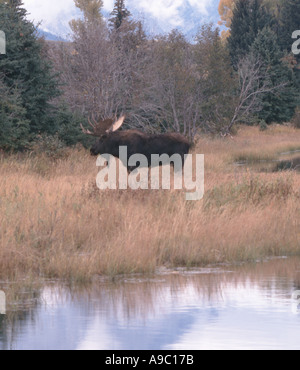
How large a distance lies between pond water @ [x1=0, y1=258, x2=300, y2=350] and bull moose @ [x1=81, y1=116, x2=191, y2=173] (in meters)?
10.3

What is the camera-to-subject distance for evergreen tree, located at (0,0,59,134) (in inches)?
949

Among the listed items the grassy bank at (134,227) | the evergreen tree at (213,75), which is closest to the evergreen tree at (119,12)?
the evergreen tree at (213,75)

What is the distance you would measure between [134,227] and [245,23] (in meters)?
54.3

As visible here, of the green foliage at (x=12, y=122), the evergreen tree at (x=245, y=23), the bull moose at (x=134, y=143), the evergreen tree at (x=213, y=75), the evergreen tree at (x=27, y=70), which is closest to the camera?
the bull moose at (x=134, y=143)

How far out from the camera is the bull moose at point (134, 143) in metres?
21.5

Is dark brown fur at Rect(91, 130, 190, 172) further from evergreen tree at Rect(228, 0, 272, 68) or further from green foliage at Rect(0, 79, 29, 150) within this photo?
evergreen tree at Rect(228, 0, 272, 68)

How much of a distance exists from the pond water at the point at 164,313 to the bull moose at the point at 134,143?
1027cm

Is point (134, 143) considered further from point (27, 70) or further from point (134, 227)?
point (134, 227)

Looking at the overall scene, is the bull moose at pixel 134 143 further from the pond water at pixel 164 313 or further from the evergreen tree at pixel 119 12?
the evergreen tree at pixel 119 12

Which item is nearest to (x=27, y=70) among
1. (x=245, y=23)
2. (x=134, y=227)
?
(x=134, y=227)

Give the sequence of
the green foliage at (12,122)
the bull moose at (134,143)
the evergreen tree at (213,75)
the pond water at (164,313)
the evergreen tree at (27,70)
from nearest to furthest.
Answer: the pond water at (164,313) → the bull moose at (134,143) → the green foliage at (12,122) → the evergreen tree at (27,70) → the evergreen tree at (213,75)

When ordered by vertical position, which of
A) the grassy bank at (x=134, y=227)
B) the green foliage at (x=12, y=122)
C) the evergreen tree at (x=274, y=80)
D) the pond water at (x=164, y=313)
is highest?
the evergreen tree at (x=274, y=80)

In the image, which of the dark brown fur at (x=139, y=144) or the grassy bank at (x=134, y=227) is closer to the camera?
the grassy bank at (x=134, y=227)

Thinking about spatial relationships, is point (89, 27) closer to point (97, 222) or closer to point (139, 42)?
point (139, 42)
